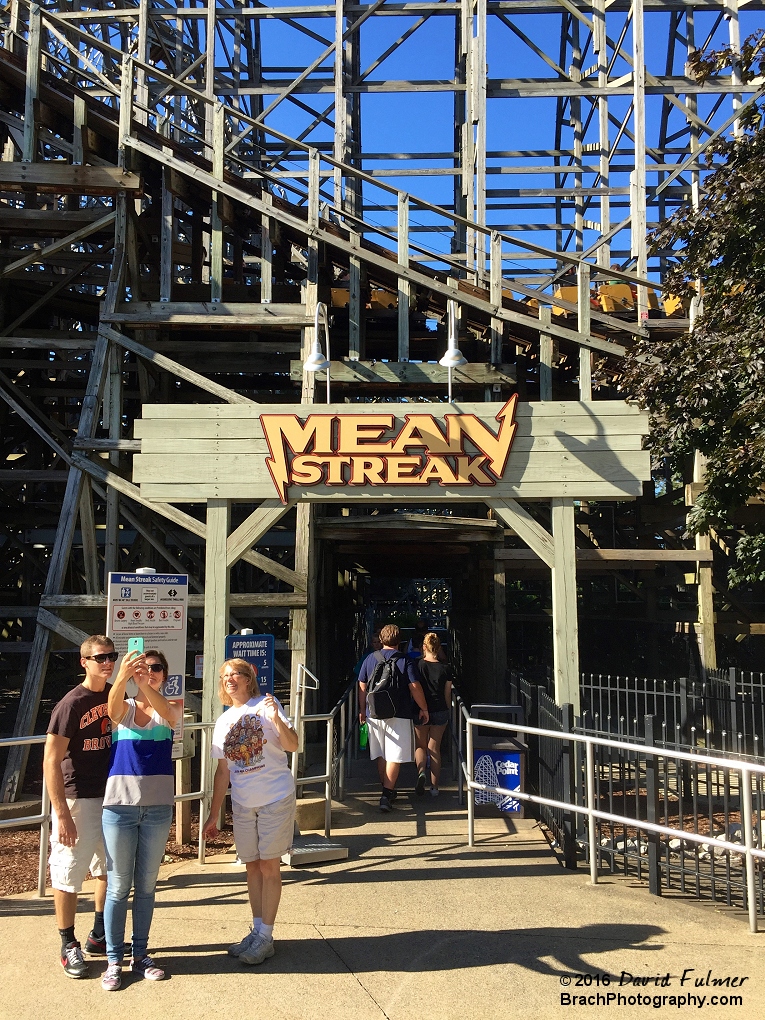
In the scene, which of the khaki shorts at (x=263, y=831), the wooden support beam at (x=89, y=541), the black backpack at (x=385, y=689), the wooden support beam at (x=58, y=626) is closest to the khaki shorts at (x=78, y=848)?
the khaki shorts at (x=263, y=831)

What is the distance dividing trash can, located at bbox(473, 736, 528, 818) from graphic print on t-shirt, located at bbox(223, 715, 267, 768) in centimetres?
396

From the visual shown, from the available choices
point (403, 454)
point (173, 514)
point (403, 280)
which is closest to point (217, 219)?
point (403, 280)

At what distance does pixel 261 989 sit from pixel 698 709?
8.19 m

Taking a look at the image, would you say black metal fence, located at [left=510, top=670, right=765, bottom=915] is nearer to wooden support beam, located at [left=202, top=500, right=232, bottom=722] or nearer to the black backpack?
the black backpack

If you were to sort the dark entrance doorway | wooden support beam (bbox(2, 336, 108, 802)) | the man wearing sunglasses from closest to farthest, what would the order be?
the man wearing sunglasses
wooden support beam (bbox(2, 336, 108, 802))
the dark entrance doorway

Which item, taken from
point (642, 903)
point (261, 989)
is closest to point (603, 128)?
point (642, 903)

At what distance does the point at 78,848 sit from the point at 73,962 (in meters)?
0.58

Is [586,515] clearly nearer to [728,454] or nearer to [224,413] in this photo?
[728,454]

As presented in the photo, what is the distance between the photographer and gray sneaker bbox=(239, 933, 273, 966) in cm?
477

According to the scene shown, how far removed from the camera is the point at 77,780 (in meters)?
4.76

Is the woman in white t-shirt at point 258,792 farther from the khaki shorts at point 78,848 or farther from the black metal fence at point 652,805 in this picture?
the black metal fence at point 652,805

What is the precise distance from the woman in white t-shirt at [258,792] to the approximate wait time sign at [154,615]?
205 centimetres

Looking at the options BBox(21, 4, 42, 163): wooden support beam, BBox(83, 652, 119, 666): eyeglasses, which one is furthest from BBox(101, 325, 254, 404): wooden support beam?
BBox(83, 652, 119, 666): eyeglasses

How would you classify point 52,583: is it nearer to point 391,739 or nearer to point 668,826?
point 391,739
